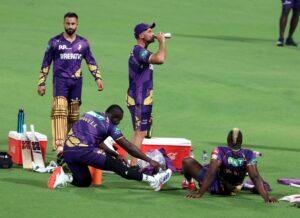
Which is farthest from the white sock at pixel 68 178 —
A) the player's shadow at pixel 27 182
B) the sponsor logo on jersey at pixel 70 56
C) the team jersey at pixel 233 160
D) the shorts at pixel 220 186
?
the sponsor logo on jersey at pixel 70 56

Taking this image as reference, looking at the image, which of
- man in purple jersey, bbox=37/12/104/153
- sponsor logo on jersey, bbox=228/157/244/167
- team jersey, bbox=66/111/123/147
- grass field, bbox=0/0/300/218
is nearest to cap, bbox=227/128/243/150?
sponsor logo on jersey, bbox=228/157/244/167

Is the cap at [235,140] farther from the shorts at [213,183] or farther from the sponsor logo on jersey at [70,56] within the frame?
the sponsor logo on jersey at [70,56]

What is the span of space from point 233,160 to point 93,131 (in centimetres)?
205

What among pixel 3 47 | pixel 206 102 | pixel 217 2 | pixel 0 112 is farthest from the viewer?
pixel 217 2

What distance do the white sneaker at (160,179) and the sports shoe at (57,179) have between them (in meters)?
1.28

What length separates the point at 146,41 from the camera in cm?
1964

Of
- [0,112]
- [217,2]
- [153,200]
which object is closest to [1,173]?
[153,200]

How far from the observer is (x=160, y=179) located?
18016mm

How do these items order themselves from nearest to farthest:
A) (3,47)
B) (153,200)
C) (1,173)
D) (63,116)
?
(153,200) < (1,173) < (63,116) < (3,47)

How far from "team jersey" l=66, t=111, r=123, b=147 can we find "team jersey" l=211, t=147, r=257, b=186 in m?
1.50

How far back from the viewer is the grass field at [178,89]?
56.1 feet

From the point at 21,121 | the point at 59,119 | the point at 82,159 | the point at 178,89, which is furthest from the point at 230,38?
the point at 82,159

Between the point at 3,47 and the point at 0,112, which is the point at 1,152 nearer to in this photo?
the point at 0,112

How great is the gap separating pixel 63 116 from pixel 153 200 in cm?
350
